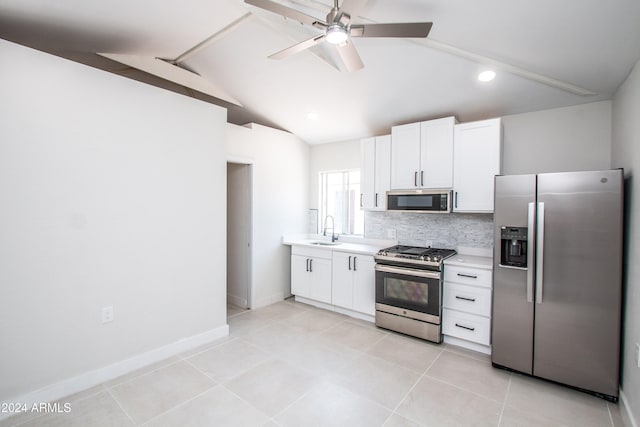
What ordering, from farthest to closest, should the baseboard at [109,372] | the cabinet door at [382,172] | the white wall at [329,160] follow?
the white wall at [329,160] < the cabinet door at [382,172] < the baseboard at [109,372]

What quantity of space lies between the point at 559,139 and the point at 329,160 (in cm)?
284

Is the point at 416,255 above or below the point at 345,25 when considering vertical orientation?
below

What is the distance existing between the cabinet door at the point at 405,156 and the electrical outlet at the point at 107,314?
3.10 m

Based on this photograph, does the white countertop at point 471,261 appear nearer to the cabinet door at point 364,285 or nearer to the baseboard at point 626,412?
the cabinet door at point 364,285

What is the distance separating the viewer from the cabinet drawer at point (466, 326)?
286 cm

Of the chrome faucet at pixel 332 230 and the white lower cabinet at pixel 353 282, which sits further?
the chrome faucet at pixel 332 230

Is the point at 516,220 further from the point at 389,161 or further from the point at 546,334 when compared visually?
the point at 389,161

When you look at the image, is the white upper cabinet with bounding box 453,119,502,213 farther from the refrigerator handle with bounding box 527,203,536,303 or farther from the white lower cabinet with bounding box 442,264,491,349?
the white lower cabinet with bounding box 442,264,491,349

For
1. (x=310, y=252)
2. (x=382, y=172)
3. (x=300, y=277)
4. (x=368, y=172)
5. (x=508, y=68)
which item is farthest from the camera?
(x=300, y=277)

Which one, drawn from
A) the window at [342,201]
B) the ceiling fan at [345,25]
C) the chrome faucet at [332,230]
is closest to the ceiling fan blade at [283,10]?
the ceiling fan at [345,25]

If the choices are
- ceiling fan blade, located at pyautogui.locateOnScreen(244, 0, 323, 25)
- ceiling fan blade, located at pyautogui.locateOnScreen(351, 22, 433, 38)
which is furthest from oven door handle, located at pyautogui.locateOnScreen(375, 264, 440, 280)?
ceiling fan blade, located at pyautogui.locateOnScreen(244, 0, 323, 25)

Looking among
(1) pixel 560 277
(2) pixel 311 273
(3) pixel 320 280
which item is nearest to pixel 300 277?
(2) pixel 311 273

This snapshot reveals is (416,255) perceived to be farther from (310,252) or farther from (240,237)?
(240,237)

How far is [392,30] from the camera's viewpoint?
5.62ft
